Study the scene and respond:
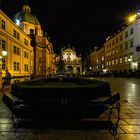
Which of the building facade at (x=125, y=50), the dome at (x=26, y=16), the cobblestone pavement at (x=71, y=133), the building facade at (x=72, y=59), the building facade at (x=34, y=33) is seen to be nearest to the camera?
the cobblestone pavement at (x=71, y=133)

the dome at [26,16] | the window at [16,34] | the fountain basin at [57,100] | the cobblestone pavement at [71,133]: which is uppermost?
the dome at [26,16]

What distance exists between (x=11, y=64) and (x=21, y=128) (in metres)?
29.0

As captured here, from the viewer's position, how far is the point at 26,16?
214 ft

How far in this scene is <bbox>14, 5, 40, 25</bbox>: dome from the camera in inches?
2561

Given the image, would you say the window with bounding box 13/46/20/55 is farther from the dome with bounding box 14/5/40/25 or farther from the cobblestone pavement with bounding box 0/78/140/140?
the cobblestone pavement with bounding box 0/78/140/140

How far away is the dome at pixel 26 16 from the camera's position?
6504 cm

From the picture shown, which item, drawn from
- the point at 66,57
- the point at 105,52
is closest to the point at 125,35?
the point at 105,52

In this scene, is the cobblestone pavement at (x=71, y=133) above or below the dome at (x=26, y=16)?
below

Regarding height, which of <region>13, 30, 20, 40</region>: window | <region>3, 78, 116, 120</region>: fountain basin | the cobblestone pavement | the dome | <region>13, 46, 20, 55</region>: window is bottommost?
the cobblestone pavement

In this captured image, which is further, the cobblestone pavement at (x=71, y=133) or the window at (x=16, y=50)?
the window at (x=16, y=50)

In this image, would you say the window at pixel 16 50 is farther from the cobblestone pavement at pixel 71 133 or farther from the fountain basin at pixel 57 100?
the fountain basin at pixel 57 100

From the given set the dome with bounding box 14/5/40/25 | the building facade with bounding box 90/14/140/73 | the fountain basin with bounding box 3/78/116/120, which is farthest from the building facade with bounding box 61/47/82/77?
the fountain basin with bounding box 3/78/116/120

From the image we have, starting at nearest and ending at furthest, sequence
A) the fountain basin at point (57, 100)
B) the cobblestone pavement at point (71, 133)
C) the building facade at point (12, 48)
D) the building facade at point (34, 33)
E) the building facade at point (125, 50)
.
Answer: the cobblestone pavement at point (71, 133) < the fountain basin at point (57, 100) < the building facade at point (12, 48) < the building facade at point (125, 50) < the building facade at point (34, 33)

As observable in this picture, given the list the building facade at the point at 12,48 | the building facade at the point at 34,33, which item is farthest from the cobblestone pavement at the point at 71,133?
the building facade at the point at 34,33
